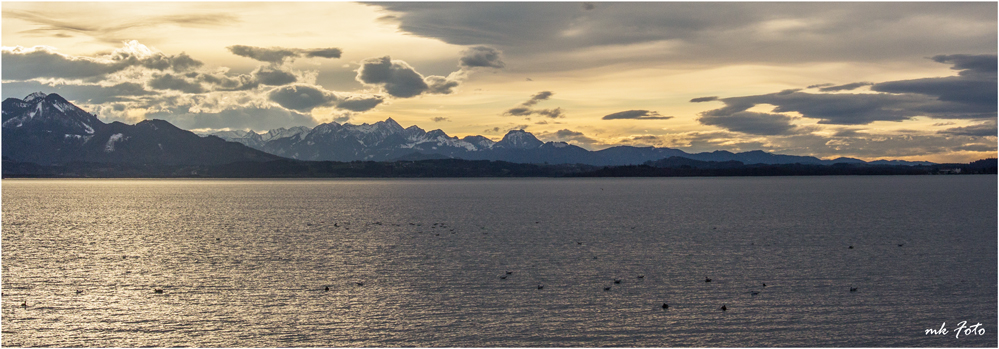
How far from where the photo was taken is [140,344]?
2850cm

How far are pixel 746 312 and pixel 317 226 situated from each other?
65137 millimetres

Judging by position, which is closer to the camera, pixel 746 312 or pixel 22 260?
pixel 746 312

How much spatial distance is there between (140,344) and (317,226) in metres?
59.6


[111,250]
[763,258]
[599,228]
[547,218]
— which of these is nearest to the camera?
[763,258]

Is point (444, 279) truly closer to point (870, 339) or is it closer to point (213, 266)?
point (213, 266)

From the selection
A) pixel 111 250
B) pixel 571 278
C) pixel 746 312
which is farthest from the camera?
pixel 111 250

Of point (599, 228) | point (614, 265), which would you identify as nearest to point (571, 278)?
point (614, 265)

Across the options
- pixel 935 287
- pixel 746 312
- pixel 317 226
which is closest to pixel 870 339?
pixel 746 312

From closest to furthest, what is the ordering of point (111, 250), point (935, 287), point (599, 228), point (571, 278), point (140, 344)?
1. point (140, 344)
2. point (935, 287)
3. point (571, 278)
4. point (111, 250)
5. point (599, 228)

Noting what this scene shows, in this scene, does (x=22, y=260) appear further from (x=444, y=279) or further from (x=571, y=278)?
(x=571, y=278)

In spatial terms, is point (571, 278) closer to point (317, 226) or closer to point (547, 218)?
point (317, 226)

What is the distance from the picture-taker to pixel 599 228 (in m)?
83.2

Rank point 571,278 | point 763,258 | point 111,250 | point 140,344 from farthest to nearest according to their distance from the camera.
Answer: point 111,250
point 763,258
point 571,278
point 140,344

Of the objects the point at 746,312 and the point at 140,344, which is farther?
the point at 746,312
